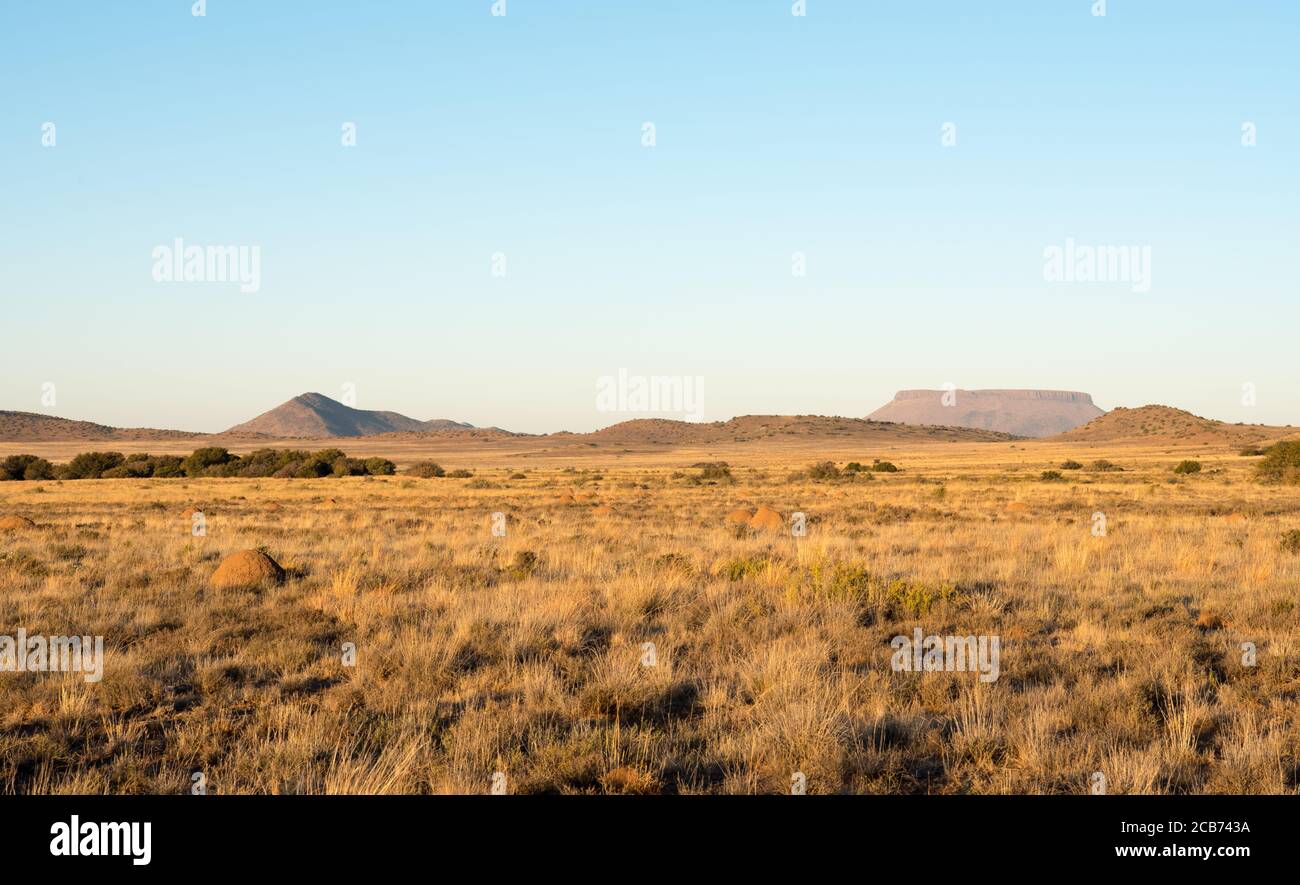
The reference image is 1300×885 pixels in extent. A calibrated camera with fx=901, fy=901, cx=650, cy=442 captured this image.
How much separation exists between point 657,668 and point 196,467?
5960 centimetres

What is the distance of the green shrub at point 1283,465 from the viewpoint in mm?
39875

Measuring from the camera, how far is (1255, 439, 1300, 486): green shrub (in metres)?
39.9

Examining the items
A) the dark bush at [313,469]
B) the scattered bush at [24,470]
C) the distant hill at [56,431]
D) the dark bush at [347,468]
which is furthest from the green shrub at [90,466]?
the distant hill at [56,431]

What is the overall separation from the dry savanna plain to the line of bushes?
1604 inches

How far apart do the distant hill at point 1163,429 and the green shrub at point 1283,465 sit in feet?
213

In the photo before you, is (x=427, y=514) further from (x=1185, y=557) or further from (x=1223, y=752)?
(x=1223, y=752)

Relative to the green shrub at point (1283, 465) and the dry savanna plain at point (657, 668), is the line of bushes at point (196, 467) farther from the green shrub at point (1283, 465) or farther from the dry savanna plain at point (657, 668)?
the green shrub at point (1283, 465)

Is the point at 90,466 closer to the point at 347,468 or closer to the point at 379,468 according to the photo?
the point at 347,468
